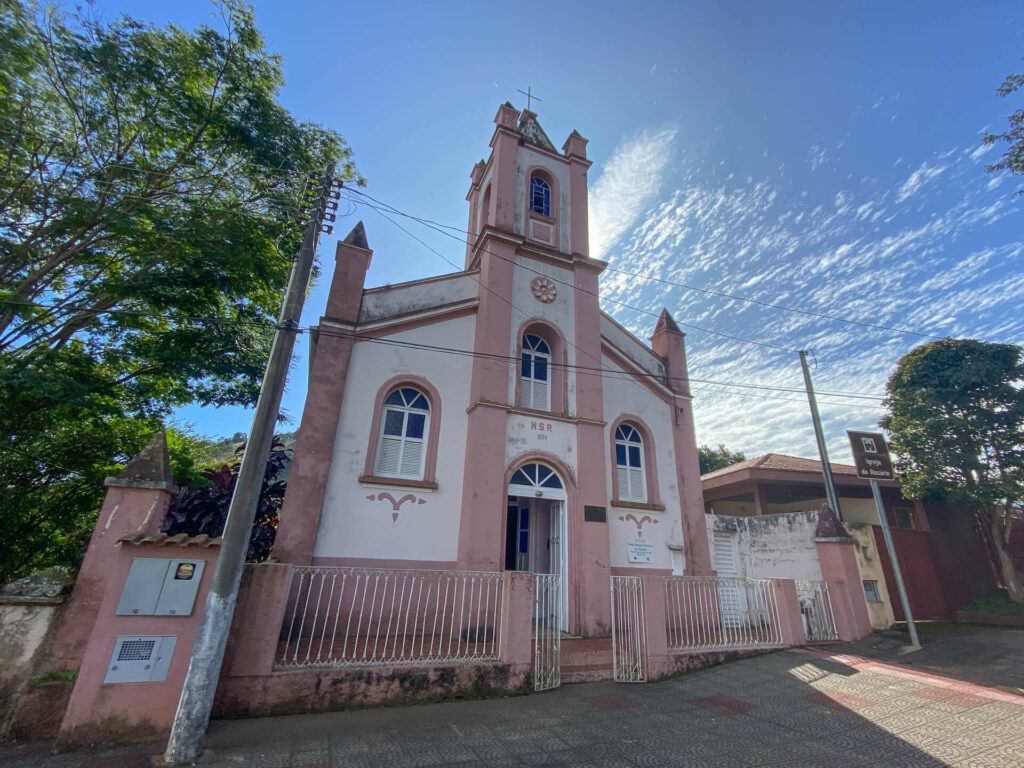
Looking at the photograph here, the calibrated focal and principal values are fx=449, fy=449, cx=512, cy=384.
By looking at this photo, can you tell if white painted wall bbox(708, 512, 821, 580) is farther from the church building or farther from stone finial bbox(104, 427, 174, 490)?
stone finial bbox(104, 427, 174, 490)

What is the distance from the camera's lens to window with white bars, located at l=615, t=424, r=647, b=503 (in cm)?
1075

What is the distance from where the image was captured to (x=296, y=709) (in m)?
4.82

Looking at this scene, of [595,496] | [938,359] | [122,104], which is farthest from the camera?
[938,359]

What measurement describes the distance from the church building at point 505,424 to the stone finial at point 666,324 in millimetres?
92

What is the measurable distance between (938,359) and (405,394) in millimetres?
15909

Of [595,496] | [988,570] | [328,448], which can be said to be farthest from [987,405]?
[328,448]

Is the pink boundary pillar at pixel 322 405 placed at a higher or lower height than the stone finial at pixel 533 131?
lower

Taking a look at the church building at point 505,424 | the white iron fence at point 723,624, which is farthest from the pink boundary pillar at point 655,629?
the church building at point 505,424

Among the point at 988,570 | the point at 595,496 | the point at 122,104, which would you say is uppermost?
the point at 122,104

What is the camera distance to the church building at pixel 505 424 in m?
8.27

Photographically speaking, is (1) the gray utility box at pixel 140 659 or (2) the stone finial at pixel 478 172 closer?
(1) the gray utility box at pixel 140 659

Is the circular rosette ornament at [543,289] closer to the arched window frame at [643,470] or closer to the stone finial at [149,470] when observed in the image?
the arched window frame at [643,470]

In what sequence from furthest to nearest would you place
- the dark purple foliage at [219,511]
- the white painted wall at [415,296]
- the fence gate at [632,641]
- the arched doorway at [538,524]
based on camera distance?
the white painted wall at [415,296]
the arched doorway at [538,524]
the dark purple foliage at [219,511]
the fence gate at [632,641]

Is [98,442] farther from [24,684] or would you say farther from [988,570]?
[988,570]
